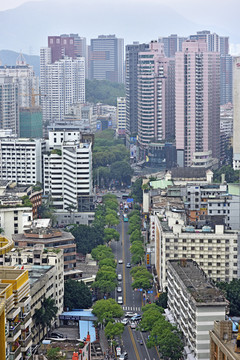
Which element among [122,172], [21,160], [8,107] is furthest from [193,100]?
[21,160]

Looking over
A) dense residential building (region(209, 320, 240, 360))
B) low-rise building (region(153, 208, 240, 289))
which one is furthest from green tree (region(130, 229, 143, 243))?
dense residential building (region(209, 320, 240, 360))

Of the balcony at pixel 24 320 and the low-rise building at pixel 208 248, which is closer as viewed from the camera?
the balcony at pixel 24 320

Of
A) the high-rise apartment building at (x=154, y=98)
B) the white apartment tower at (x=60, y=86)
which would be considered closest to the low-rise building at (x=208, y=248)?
the high-rise apartment building at (x=154, y=98)

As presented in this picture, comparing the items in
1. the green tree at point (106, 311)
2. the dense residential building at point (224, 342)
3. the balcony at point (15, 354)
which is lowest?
the green tree at point (106, 311)

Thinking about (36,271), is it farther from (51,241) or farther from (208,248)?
(208,248)

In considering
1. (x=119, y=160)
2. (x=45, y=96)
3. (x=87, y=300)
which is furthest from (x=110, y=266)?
(x=45, y=96)

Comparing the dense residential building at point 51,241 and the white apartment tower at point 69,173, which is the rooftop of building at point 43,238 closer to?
the dense residential building at point 51,241

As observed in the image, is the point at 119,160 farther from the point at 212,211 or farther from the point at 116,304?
the point at 116,304
